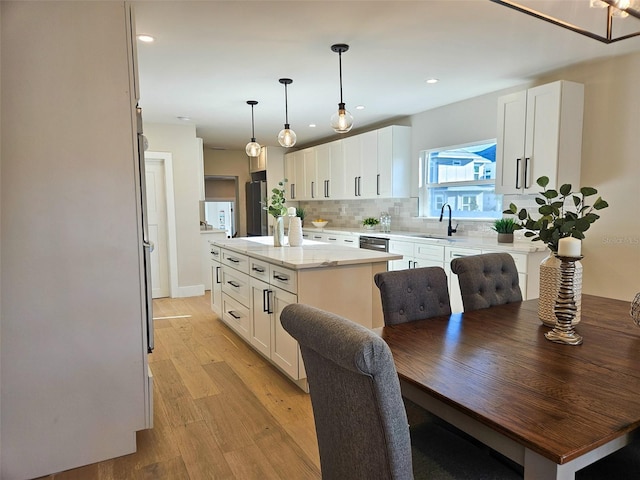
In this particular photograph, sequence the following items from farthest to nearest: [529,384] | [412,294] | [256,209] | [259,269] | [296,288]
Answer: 1. [256,209]
2. [259,269]
3. [296,288]
4. [412,294]
5. [529,384]

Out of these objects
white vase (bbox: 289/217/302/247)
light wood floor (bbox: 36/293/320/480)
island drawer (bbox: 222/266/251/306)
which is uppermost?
white vase (bbox: 289/217/302/247)

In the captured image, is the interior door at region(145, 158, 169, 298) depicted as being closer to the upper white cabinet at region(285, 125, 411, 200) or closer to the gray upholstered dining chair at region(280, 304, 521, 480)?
the upper white cabinet at region(285, 125, 411, 200)

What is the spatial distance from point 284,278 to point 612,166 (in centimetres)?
277

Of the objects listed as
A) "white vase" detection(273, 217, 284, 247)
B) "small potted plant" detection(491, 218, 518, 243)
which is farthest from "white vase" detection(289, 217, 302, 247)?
"small potted plant" detection(491, 218, 518, 243)

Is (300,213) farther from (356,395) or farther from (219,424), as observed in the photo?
(356,395)

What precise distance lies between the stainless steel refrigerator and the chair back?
250 inches

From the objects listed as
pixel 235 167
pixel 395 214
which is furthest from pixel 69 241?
pixel 235 167

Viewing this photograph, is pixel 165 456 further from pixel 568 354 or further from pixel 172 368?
pixel 568 354

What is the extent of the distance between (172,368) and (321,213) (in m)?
4.72

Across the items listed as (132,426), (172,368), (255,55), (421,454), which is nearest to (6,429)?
(132,426)

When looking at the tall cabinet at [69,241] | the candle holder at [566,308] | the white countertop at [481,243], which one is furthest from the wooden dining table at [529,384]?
the white countertop at [481,243]

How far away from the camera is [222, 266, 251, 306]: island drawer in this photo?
11.3 feet

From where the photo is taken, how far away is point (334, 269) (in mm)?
2764

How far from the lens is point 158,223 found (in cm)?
572
